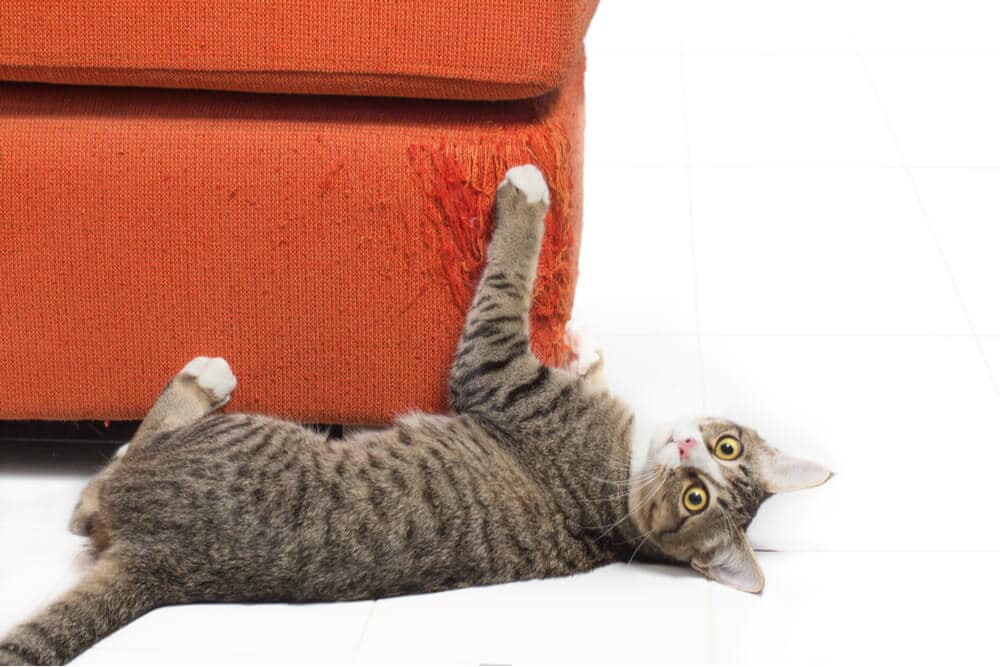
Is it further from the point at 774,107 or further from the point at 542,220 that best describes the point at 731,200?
the point at 542,220

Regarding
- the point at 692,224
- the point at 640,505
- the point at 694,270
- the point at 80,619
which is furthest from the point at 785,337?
the point at 80,619

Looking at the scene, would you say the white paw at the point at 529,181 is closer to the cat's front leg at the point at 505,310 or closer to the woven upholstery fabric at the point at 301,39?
the cat's front leg at the point at 505,310

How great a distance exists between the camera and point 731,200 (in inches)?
98.6

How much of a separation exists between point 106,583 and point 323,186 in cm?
61

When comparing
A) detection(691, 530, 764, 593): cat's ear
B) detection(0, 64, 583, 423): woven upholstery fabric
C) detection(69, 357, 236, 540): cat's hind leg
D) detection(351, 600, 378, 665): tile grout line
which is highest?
detection(0, 64, 583, 423): woven upholstery fabric

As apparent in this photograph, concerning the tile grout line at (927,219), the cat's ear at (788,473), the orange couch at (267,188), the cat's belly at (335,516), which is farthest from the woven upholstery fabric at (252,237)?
the tile grout line at (927,219)

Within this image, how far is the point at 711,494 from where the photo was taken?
5.23ft

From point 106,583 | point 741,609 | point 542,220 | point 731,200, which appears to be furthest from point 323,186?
point 731,200

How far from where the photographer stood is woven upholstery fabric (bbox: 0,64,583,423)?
1549 millimetres

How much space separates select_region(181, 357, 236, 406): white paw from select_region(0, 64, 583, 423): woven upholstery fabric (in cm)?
2

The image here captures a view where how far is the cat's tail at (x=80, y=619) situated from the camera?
4.50 feet

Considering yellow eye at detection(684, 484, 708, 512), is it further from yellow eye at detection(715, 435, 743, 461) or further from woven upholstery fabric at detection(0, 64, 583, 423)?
woven upholstery fabric at detection(0, 64, 583, 423)

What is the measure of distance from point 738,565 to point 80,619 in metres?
0.90

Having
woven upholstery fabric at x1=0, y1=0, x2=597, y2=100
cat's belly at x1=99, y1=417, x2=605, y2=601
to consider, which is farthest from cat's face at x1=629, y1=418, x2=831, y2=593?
woven upholstery fabric at x1=0, y1=0, x2=597, y2=100
